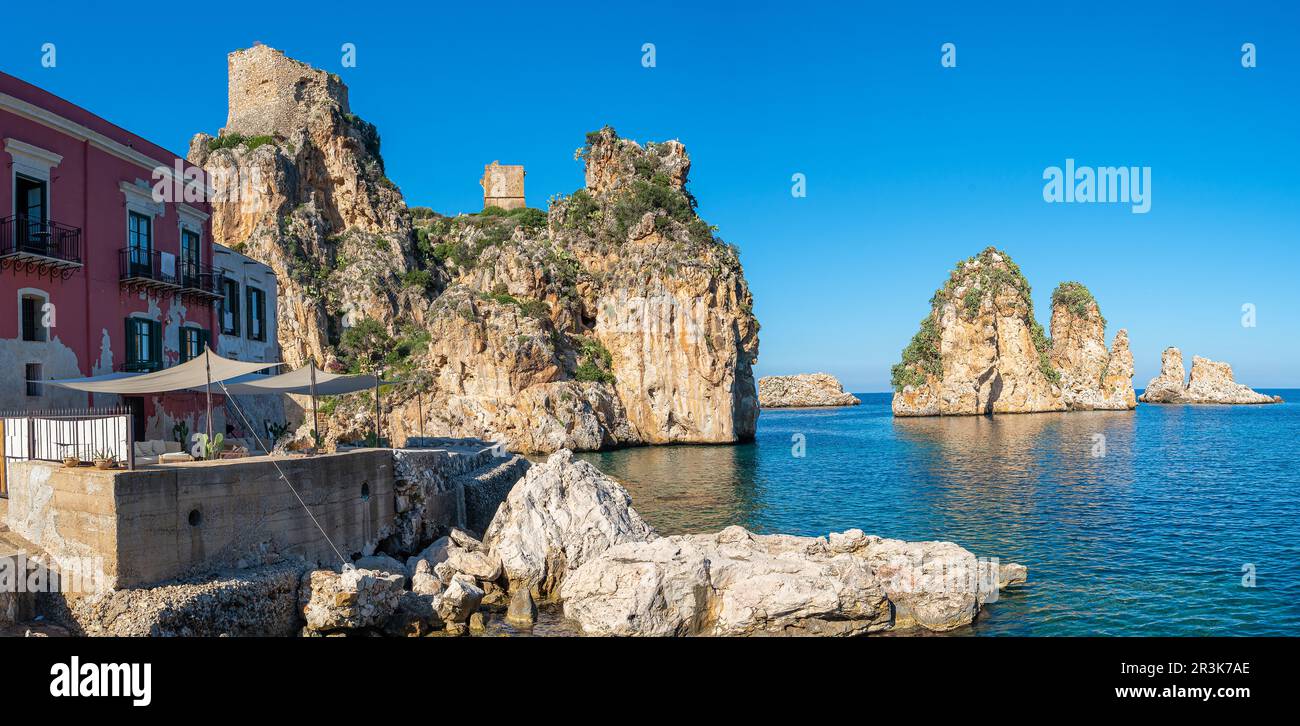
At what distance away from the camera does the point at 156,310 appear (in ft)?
72.3

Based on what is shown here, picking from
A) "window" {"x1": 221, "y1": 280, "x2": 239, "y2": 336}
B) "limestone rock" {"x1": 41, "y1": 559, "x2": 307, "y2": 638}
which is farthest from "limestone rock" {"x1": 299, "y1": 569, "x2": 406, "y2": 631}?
"window" {"x1": 221, "y1": 280, "x2": 239, "y2": 336}

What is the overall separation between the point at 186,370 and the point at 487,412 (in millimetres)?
42327

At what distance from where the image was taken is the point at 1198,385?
470 feet

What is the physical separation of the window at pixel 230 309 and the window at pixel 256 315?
1.25m

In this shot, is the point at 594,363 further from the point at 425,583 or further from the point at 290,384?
the point at 425,583

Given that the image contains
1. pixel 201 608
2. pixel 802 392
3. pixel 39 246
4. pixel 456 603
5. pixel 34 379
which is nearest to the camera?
pixel 201 608

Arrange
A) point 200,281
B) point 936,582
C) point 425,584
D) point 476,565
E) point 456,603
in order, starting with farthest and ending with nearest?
point 200,281
point 476,565
point 425,584
point 936,582
point 456,603

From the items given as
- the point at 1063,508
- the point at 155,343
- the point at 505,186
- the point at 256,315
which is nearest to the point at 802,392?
the point at 505,186

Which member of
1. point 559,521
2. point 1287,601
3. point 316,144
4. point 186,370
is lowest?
point 1287,601

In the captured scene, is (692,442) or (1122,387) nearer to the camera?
(692,442)

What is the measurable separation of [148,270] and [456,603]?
13.0m
